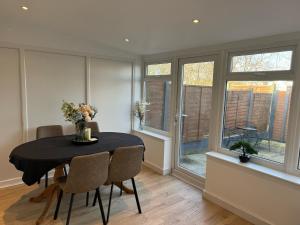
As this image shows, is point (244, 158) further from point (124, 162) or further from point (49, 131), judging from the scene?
point (49, 131)

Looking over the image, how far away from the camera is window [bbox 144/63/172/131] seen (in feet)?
13.2

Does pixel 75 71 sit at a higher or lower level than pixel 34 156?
higher

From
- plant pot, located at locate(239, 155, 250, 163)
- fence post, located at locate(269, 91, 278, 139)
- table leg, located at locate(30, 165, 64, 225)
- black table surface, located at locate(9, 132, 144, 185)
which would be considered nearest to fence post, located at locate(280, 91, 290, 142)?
fence post, located at locate(269, 91, 278, 139)

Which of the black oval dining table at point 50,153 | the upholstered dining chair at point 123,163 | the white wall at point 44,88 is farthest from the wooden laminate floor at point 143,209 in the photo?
the white wall at point 44,88

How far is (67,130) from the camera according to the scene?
3.71 m

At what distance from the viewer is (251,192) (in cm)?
257

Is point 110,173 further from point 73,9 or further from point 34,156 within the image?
point 73,9

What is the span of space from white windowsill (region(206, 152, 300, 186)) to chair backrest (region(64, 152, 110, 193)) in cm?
156

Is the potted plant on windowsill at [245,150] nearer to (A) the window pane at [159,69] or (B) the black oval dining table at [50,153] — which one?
(B) the black oval dining table at [50,153]

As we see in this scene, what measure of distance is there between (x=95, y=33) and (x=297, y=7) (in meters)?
2.60

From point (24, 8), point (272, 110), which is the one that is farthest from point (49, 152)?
point (272, 110)

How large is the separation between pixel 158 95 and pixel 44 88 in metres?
2.07

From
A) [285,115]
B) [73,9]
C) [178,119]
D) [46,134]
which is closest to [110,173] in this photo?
[46,134]

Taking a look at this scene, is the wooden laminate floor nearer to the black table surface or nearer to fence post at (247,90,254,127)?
the black table surface
